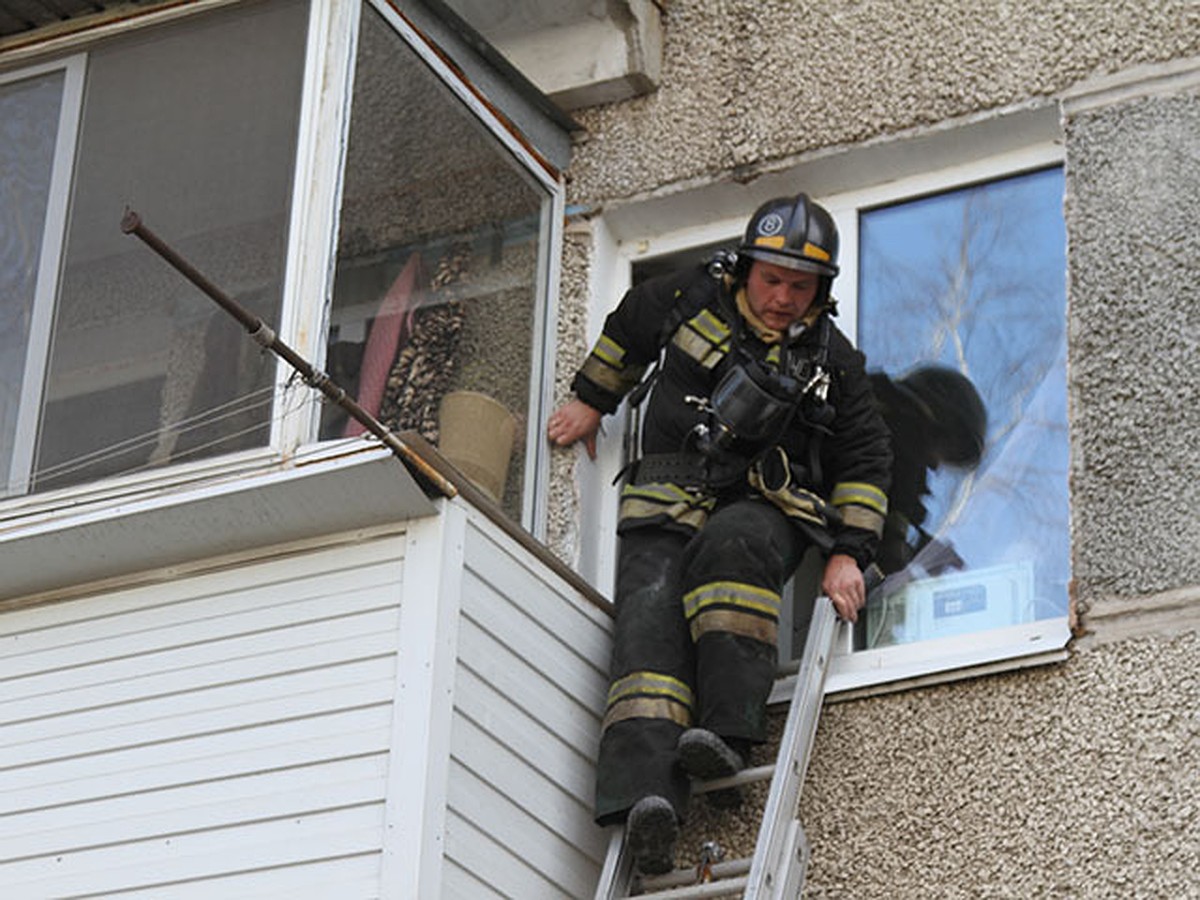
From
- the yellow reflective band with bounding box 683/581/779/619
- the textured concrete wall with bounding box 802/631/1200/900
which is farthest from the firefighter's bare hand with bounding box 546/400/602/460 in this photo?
the textured concrete wall with bounding box 802/631/1200/900

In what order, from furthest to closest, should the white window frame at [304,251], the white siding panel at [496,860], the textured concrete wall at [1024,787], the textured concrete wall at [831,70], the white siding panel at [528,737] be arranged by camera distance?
the textured concrete wall at [831,70] → the white window frame at [304,251] → the white siding panel at [528,737] → the textured concrete wall at [1024,787] → the white siding panel at [496,860]

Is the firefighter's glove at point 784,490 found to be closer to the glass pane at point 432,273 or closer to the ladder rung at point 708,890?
the glass pane at point 432,273

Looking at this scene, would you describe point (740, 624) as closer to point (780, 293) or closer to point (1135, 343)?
point (780, 293)

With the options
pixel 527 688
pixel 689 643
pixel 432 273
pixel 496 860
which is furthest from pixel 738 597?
pixel 432 273

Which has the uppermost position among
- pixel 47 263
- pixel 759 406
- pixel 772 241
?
pixel 772 241

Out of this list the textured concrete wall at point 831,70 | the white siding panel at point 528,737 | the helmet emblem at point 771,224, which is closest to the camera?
the white siding panel at point 528,737

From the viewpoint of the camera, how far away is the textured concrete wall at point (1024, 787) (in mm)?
6086

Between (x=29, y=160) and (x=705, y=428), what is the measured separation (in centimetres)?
205

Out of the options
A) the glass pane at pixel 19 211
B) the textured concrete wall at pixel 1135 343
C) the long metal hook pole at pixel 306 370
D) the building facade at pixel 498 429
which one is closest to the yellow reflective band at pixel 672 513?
the building facade at pixel 498 429

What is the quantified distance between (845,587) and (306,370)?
5.29 feet

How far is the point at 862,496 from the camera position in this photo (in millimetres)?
6914

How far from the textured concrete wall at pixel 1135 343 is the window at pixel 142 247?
84.2 inches

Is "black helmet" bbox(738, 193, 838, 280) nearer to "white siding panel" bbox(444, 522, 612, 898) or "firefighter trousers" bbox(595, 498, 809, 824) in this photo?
"firefighter trousers" bbox(595, 498, 809, 824)

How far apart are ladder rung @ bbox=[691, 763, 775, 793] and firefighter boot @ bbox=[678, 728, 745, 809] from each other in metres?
0.01
